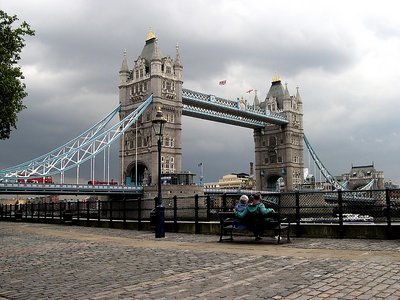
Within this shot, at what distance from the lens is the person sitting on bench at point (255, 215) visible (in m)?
10.5

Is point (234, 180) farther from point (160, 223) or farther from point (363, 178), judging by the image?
point (160, 223)

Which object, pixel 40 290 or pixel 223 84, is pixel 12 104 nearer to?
pixel 40 290

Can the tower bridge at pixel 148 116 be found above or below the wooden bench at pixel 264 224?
above

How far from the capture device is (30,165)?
6456cm

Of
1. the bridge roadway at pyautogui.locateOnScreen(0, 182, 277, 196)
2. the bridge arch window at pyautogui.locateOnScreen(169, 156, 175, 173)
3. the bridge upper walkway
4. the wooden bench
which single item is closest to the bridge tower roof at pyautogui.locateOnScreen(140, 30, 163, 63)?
the bridge upper walkway

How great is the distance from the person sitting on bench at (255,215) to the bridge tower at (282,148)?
316 feet

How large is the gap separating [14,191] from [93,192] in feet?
32.1

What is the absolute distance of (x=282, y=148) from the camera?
10806 centimetres

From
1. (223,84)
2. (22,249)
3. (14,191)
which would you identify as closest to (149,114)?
(223,84)

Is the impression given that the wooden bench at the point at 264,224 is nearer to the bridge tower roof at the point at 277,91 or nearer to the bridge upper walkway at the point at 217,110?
the bridge upper walkway at the point at 217,110

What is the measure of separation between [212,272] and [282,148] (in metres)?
103

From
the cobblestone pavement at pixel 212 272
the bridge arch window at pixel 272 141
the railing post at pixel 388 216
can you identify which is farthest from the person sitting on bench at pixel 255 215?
the bridge arch window at pixel 272 141

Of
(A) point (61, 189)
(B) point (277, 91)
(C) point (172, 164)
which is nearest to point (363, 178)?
(B) point (277, 91)

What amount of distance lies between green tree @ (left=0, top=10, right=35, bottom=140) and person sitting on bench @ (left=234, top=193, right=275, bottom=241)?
9.35 meters
